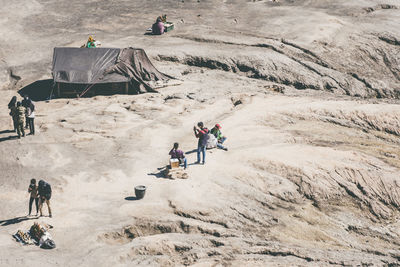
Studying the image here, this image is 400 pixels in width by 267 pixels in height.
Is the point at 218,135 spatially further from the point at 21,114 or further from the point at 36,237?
the point at 36,237

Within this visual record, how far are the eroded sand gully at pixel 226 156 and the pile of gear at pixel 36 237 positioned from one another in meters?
0.24

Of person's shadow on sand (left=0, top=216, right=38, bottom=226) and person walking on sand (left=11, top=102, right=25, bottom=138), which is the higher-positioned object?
person walking on sand (left=11, top=102, right=25, bottom=138)

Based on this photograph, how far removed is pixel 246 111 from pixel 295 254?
10665 millimetres

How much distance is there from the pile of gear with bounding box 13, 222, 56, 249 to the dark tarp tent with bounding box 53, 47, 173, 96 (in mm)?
12786

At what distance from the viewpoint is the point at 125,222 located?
42.3 ft

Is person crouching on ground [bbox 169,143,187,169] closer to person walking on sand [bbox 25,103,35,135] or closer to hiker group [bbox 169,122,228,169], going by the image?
hiker group [bbox 169,122,228,169]

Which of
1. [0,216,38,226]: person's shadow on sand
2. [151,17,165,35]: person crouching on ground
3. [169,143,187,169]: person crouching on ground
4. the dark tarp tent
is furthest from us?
[151,17,165,35]: person crouching on ground

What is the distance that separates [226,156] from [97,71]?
34.2ft

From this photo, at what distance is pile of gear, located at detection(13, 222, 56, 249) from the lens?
11656 mm

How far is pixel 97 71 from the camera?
23969mm

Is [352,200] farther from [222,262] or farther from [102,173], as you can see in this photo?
[102,173]

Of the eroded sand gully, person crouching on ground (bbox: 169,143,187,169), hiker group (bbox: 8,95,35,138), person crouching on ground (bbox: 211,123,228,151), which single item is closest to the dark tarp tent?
the eroded sand gully

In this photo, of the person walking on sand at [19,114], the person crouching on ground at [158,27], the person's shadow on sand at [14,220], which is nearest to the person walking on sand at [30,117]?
the person walking on sand at [19,114]

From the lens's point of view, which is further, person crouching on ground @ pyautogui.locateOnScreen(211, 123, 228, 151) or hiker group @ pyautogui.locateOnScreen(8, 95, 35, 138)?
hiker group @ pyautogui.locateOnScreen(8, 95, 35, 138)
